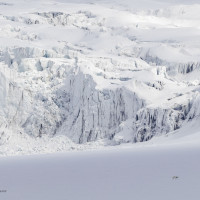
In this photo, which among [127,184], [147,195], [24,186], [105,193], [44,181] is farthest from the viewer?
[44,181]

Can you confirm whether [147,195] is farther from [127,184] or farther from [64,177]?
[64,177]

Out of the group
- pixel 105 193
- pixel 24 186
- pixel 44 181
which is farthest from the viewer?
pixel 44 181

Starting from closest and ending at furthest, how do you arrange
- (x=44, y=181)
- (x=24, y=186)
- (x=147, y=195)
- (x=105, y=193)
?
(x=147, y=195) → (x=105, y=193) → (x=24, y=186) → (x=44, y=181)

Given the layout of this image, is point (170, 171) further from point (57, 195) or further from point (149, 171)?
point (57, 195)

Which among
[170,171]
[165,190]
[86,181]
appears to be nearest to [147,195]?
[165,190]

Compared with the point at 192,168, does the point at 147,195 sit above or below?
above

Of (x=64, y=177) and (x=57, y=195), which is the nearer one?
(x=57, y=195)

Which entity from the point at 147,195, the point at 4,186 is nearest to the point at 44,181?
the point at 4,186

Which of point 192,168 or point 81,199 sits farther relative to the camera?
point 192,168

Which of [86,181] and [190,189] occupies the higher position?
[190,189]
